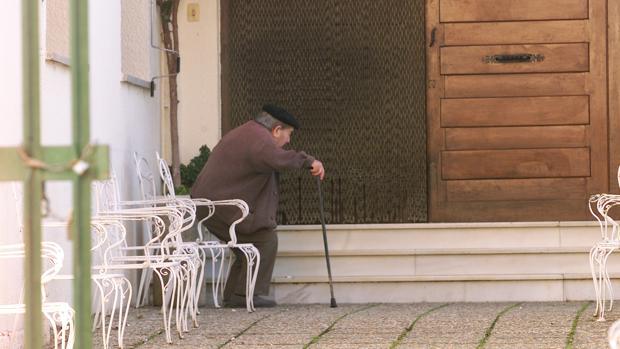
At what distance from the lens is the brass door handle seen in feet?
26.8

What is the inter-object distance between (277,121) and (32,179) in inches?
221

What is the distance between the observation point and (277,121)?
293 inches

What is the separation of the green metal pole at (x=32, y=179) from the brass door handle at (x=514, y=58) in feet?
21.6

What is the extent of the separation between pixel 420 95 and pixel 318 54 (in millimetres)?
746

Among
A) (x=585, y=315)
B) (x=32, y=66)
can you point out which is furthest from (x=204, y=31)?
(x=32, y=66)

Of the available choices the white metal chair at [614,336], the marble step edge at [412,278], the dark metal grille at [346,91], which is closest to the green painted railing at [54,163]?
the white metal chair at [614,336]

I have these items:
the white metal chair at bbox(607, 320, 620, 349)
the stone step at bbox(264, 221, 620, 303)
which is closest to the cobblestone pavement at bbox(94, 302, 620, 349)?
the stone step at bbox(264, 221, 620, 303)

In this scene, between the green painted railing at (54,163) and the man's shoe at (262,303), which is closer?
the green painted railing at (54,163)

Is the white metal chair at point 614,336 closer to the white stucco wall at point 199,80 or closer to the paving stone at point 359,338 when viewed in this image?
the paving stone at point 359,338

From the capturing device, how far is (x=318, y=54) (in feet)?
27.2

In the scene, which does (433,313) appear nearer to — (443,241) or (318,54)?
(443,241)

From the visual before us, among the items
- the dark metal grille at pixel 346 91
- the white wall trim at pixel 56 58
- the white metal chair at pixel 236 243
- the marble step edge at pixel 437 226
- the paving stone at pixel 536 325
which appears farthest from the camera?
the dark metal grille at pixel 346 91

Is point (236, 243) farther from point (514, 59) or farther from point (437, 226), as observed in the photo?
point (514, 59)

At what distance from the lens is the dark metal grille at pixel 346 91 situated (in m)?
8.28
